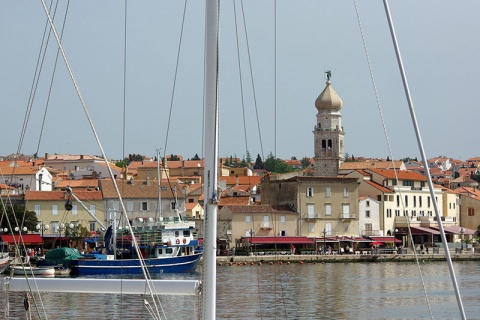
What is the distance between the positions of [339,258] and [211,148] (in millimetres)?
65799

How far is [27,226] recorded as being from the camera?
77688 millimetres

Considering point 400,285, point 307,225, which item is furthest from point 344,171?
point 400,285

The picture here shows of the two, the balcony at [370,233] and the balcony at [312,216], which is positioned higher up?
the balcony at [312,216]

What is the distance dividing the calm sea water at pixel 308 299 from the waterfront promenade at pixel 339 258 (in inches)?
475

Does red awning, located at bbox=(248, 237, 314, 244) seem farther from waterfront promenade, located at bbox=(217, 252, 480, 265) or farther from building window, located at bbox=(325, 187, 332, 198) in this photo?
building window, located at bbox=(325, 187, 332, 198)

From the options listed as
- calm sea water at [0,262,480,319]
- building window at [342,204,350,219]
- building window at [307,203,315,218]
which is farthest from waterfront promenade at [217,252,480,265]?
calm sea water at [0,262,480,319]

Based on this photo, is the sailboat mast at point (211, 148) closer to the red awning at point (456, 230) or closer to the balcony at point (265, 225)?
the balcony at point (265, 225)

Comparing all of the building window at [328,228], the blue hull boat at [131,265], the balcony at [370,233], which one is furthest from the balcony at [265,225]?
the blue hull boat at [131,265]

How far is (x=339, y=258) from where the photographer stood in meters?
75.8

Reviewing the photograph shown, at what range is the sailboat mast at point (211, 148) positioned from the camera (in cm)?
1066

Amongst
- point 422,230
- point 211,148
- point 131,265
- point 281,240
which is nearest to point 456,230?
point 422,230

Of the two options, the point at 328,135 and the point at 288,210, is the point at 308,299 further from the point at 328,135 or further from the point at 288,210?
the point at 328,135

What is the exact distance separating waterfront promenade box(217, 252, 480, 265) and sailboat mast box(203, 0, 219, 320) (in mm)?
59883

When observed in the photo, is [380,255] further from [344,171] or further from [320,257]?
[344,171]
